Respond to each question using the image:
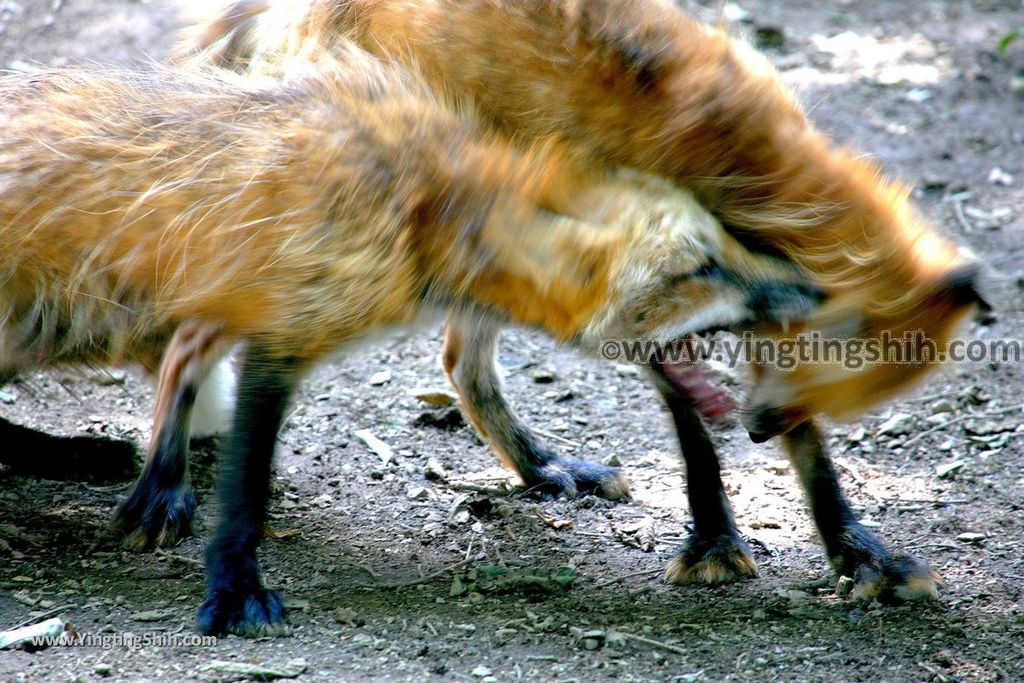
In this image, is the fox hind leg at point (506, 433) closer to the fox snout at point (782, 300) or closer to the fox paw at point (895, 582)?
the fox paw at point (895, 582)

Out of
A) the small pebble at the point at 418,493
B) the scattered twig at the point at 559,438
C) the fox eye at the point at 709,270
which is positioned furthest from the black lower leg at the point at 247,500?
the scattered twig at the point at 559,438

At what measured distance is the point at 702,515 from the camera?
457 centimetres

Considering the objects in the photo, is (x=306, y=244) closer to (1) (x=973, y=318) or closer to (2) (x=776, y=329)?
(2) (x=776, y=329)

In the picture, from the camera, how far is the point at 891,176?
764cm

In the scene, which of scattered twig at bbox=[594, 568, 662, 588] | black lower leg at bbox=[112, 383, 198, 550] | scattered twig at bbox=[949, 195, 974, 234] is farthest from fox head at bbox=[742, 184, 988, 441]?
scattered twig at bbox=[949, 195, 974, 234]

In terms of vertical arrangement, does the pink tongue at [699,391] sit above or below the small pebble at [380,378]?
above

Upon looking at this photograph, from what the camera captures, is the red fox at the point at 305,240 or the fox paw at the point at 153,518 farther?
the fox paw at the point at 153,518

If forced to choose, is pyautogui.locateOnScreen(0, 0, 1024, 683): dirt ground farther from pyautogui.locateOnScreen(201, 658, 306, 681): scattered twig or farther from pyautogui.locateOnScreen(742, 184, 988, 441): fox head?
pyautogui.locateOnScreen(742, 184, 988, 441): fox head

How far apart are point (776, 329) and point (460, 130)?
4.47ft

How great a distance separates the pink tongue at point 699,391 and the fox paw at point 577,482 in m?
0.90

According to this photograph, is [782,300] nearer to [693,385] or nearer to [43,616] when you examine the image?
[693,385]
